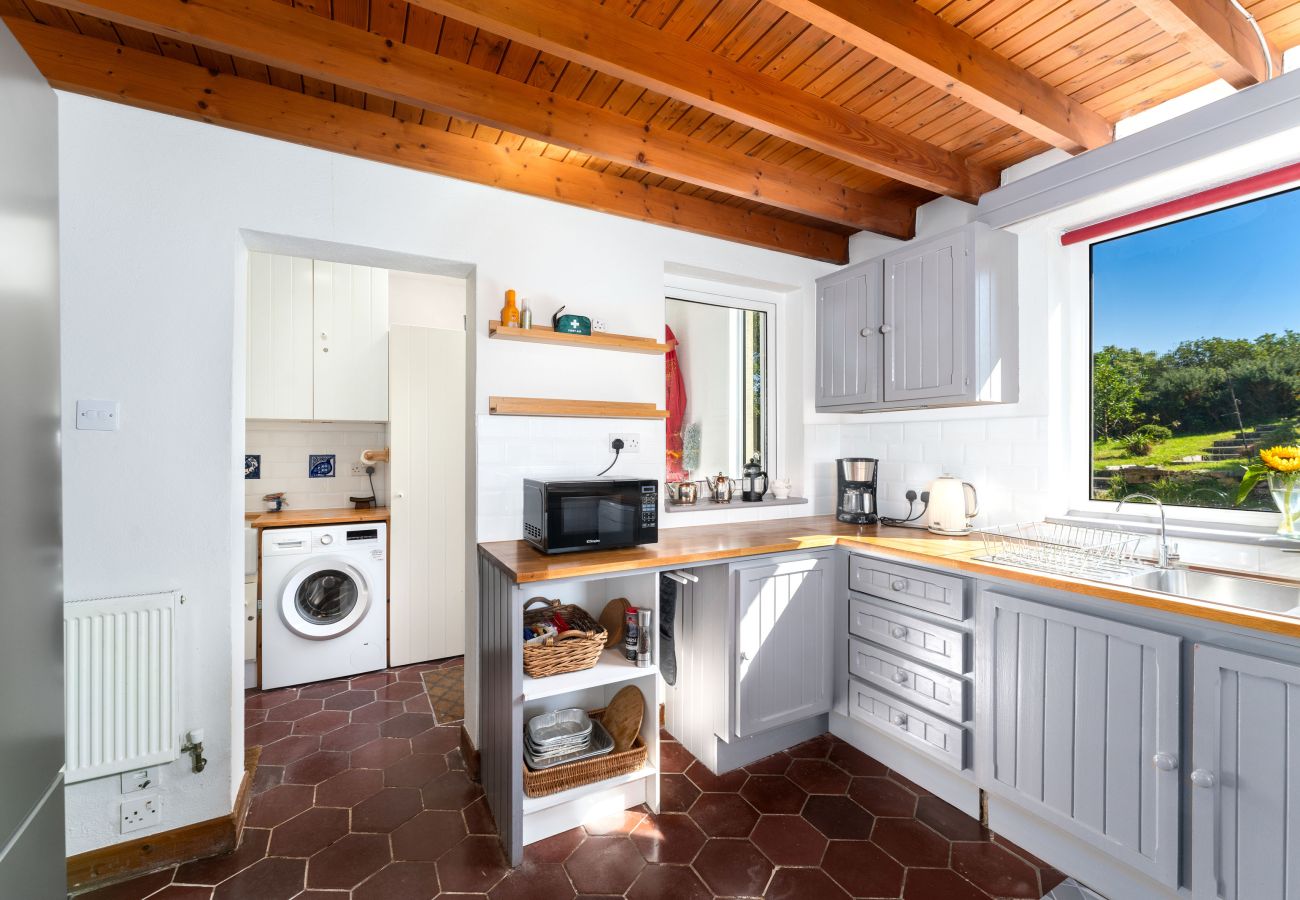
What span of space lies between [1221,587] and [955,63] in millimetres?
1834

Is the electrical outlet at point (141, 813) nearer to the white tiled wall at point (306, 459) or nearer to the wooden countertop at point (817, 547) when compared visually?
the wooden countertop at point (817, 547)

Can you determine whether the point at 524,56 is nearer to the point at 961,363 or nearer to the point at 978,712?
the point at 961,363

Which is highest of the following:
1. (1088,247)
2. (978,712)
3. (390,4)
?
(390,4)

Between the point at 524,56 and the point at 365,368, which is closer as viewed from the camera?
the point at 524,56

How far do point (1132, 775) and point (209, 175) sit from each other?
134 inches

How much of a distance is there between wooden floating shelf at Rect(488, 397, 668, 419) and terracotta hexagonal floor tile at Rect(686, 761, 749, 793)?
155 centimetres

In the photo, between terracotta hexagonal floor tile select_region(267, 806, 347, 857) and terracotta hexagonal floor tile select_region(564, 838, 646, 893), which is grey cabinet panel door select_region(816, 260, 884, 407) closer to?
terracotta hexagonal floor tile select_region(564, 838, 646, 893)

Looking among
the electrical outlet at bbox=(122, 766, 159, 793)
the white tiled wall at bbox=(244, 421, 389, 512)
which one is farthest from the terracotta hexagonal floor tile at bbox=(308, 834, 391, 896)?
the white tiled wall at bbox=(244, 421, 389, 512)

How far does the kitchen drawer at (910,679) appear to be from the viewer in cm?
204

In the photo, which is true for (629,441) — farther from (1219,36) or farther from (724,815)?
(1219,36)

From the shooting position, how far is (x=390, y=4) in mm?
1598

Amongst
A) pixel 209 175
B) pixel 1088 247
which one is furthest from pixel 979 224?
pixel 209 175

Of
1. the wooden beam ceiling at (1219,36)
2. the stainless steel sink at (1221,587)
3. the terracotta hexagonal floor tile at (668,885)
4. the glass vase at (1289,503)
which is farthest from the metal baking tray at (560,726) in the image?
the wooden beam ceiling at (1219,36)

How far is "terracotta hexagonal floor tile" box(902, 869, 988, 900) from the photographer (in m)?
1.70
